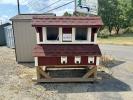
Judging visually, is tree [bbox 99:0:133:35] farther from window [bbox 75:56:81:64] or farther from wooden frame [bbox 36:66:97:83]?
window [bbox 75:56:81:64]

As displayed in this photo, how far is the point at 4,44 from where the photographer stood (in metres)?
23.8

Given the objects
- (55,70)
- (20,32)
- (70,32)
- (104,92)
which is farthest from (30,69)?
(104,92)

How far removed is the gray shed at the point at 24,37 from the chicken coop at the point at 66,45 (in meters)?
3.39

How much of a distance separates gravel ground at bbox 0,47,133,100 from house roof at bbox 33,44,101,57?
122 centimetres

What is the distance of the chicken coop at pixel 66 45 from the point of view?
9742 millimetres

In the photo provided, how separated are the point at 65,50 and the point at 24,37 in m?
4.33

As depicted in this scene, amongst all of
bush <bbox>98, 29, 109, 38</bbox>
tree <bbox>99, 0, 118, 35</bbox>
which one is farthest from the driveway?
tree <bbox>99, 0, 118, 35</bbox>

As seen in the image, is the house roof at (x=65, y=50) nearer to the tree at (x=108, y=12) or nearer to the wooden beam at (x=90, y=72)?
the wooden beam at (x=90, y=72)

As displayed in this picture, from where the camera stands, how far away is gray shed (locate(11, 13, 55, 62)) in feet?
43.5

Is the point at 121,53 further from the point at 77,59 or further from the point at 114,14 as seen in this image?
the point at 114,14

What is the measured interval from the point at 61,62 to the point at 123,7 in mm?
38638

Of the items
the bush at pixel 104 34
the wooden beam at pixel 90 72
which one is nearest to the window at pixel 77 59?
the wooden beam at pixel 90 72

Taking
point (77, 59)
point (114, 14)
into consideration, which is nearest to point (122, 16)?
point (114, 14)

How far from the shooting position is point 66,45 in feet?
32.9
